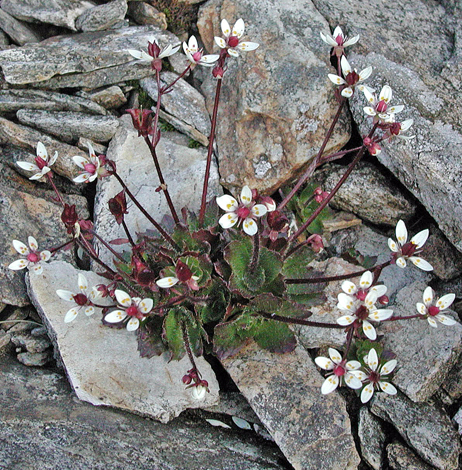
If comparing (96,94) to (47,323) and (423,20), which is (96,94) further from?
(423,20)

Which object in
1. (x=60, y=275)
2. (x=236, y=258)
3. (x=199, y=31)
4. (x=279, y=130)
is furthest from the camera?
(x=199, y=31)

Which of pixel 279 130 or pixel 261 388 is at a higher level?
pixel 279 130

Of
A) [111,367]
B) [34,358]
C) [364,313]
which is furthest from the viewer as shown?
[34,358]

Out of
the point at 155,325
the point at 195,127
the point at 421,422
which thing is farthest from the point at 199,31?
the point at 421,422

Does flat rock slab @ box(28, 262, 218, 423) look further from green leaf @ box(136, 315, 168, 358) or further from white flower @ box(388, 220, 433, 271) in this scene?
white flower @ box(388, 220, 433, 271)

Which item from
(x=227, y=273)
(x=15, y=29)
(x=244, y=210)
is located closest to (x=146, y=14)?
(x=15, y=29)

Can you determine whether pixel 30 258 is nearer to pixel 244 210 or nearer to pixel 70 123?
pixel 244 210

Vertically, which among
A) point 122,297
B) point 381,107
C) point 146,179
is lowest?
point 146,179
